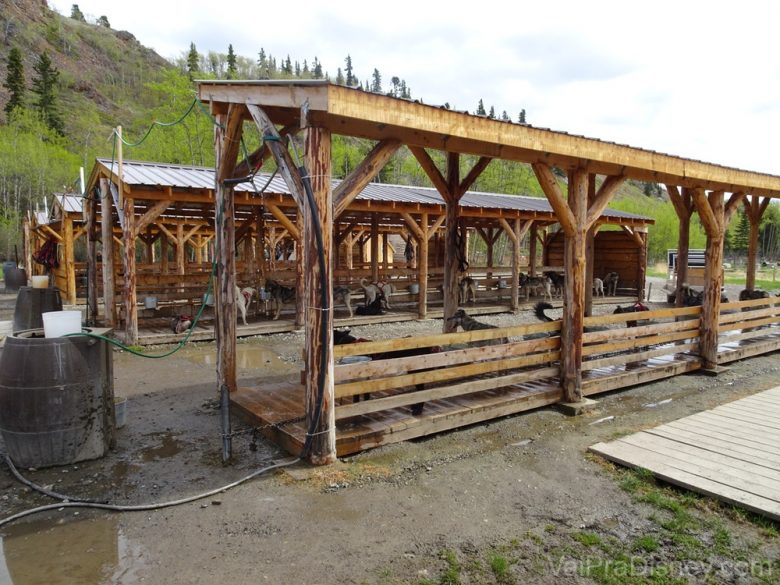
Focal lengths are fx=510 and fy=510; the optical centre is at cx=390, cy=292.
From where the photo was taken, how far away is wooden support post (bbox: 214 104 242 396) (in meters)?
5.72

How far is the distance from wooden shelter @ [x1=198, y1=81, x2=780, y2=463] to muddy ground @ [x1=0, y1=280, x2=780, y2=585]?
453mm

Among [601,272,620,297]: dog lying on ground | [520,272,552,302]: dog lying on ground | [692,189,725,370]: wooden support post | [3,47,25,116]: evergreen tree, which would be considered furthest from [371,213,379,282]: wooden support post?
[3,47,25,116]: evergreen tree

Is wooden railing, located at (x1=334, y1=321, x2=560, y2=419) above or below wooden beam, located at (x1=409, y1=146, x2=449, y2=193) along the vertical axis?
below

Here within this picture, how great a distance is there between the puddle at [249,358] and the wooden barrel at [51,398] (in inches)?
156

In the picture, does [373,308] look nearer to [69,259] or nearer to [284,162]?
[284,162]

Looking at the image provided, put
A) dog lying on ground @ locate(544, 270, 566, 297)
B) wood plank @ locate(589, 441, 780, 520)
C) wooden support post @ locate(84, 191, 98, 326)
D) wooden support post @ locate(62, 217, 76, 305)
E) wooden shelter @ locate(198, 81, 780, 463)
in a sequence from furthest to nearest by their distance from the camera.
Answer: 1. dog lying on ground @ locate(544, 270, 566, 297)
2. wooden support post @ locate(62, 217, 76, 305)
3. wooden support post @ locate(84, 191, 98, 326)
4. wooden shelter @ locate(198, 81, 780, 463)
5. wood plank @ locate(589, 441, 780, 520)

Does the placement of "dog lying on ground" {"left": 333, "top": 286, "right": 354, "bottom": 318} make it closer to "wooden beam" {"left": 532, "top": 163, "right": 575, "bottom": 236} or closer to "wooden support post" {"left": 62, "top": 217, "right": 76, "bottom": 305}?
"wooden beam" {"left": 532, "top": 163, "right": 575, "bottom": 236}

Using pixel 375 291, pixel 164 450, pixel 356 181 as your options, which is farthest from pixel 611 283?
A: pixel 164 450

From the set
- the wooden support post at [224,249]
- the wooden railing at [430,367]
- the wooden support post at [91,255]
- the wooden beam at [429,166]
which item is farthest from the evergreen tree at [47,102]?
the wooden railing at [430,367]

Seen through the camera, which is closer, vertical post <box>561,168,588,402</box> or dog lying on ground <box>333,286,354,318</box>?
vertical post <box>561,168,588,402</box>

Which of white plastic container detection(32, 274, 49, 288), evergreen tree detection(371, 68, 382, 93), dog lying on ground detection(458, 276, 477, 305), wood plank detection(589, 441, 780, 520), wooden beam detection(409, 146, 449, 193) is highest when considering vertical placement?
evergreen tree detection(371, 68, 382, 93)

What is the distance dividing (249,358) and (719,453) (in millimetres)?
7232

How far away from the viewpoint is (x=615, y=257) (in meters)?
21.2

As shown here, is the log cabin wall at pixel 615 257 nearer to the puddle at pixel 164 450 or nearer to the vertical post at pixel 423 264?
the vertical post at pixel 423 264
